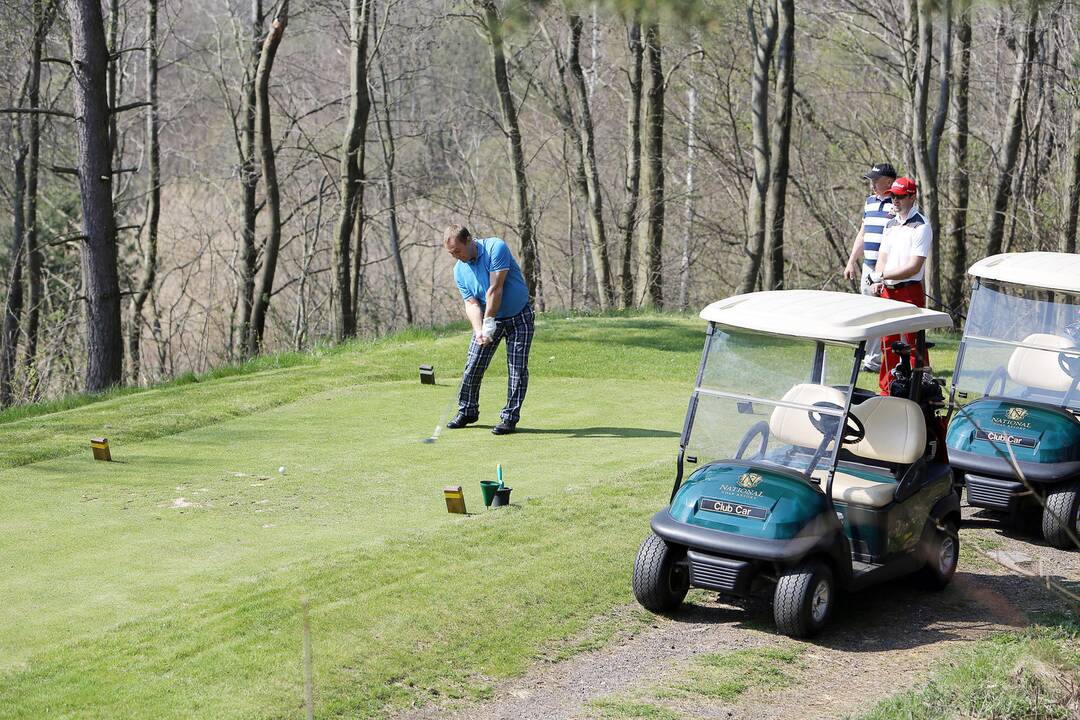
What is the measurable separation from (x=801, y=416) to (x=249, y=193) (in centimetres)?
2072

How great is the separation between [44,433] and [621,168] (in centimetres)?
2784

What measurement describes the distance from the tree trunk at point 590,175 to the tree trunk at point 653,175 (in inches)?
38.5

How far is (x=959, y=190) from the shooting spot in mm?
23031

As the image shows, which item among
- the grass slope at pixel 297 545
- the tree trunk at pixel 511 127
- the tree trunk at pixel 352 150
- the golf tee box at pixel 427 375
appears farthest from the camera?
the tree trunk at pixel 511 127

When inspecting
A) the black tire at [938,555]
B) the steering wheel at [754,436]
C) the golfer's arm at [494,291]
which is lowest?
the black tire at [938,555]

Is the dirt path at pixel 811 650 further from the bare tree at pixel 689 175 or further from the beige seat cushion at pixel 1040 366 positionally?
the bare tree at pixel 689 175

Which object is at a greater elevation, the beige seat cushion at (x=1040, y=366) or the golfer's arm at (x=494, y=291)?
the golfer's arm at (x=494, y=291)

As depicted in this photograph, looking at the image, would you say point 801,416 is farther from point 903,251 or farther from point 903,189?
point 903,251

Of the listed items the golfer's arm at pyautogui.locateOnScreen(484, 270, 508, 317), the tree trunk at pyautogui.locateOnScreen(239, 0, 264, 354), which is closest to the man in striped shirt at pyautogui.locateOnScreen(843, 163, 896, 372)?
the golfer's arm at pyautogui.locateOnScreen(484, 270, 508, 317)

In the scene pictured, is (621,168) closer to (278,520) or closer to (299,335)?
(299,335)

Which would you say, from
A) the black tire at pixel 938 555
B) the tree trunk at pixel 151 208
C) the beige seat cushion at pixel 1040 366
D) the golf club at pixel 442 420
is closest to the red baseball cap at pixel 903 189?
the beige seat cushion at pixel 1040 366

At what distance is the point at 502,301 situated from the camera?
Result: 1029 centimetres

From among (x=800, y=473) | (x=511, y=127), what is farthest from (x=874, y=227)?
(x=511, y=127)

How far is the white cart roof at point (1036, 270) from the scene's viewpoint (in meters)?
8.16
